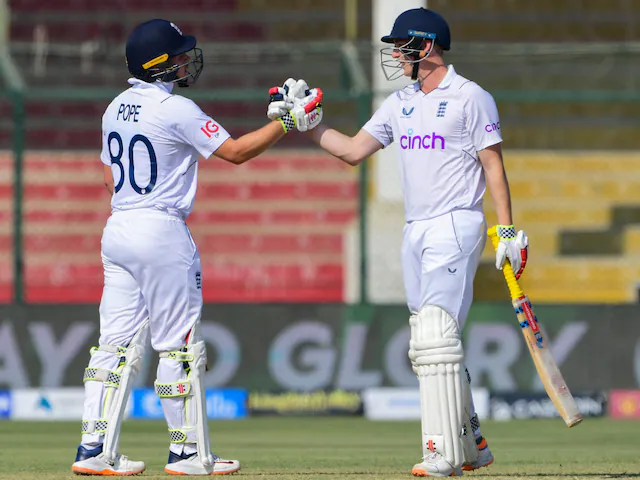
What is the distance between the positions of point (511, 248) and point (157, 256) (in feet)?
4.61

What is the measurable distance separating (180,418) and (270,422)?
3956 millimetres

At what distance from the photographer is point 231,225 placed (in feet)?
45.6

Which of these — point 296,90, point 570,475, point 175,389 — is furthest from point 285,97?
point 570,475

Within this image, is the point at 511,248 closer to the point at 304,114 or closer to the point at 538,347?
the point at 538,347

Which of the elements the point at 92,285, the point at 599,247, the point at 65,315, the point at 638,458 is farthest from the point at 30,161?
the point at 638,458

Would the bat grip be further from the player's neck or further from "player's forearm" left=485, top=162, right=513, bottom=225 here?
the player's neck

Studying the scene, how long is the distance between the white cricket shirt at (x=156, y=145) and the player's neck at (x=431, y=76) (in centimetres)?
86

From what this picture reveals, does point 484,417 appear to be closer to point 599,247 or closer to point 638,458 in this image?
point 638,458

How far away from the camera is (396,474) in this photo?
6113 mm

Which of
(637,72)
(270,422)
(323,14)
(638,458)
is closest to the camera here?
(638,458)

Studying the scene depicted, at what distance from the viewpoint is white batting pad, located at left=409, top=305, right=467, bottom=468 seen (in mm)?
5840

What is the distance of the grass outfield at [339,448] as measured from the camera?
6.33m

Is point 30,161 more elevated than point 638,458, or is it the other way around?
point 30,161

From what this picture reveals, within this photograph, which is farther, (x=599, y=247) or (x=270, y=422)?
(x=599, y=247)
